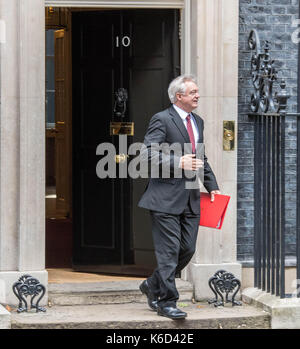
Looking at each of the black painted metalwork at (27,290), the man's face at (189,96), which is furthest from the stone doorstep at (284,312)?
the black painted metalwork at (27,290)

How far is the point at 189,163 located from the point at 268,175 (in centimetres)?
119

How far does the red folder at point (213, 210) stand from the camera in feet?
23.3

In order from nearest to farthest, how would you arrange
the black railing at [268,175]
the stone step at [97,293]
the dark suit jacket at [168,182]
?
the dark suit jacket at [168,182] → the black railing at [268,175] → the stone step at [97,293]

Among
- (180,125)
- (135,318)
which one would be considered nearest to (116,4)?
(180,125)

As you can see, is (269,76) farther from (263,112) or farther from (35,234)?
(35,234)

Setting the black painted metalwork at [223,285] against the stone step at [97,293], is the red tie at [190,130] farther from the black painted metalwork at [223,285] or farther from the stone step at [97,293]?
the stone step at [97,293]

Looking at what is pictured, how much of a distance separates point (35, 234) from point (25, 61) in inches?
56.1

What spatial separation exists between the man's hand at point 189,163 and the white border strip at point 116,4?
191 cm

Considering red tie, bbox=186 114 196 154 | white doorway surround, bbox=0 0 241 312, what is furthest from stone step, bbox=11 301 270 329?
red tie, bbox=186 114 196 154

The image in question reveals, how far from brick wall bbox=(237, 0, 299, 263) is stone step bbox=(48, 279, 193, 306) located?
2.05 feet

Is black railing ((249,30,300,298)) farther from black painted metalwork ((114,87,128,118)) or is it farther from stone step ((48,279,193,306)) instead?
black painted metalwork ((114,87,128,118))

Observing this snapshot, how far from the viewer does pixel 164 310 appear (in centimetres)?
704

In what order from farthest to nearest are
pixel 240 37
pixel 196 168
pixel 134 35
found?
1. pixel 134 35
2. pixel 240 37
3. pixel 196 168

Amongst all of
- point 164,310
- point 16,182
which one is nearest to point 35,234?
point 16,182
